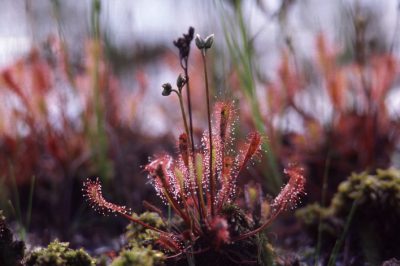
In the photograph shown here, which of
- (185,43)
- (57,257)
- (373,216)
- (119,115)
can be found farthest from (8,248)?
(119,115)

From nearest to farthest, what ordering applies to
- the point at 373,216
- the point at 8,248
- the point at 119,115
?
the point at 8,248, the point at 373,216, the point at 119,115

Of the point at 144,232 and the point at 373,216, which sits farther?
the point at 373,216

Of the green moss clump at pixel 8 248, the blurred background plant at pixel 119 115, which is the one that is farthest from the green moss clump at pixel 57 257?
the blurred background plant at pixel 119 115

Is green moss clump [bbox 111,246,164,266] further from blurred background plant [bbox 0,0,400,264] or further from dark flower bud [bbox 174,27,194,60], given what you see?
blurred background plant [bbox 0,0,400,264]

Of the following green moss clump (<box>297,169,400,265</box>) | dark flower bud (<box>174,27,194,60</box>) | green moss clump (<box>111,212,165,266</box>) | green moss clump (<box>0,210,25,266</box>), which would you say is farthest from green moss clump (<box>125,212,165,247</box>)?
green moss clump (<box>297,169,400,265</box>)

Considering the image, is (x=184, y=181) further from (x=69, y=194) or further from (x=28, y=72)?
(x=28, y=72)

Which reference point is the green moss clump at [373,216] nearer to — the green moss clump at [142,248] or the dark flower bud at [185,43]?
the green moss clump at [142,248]

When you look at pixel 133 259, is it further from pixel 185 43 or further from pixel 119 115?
pixel 119 115

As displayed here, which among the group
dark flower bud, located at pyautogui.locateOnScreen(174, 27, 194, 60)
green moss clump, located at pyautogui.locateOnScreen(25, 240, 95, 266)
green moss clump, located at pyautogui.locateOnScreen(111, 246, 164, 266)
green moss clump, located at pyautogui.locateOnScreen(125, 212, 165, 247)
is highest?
dark flower bud, located at pyautogui.locateOnScreen(174, 27, 194, 60)
